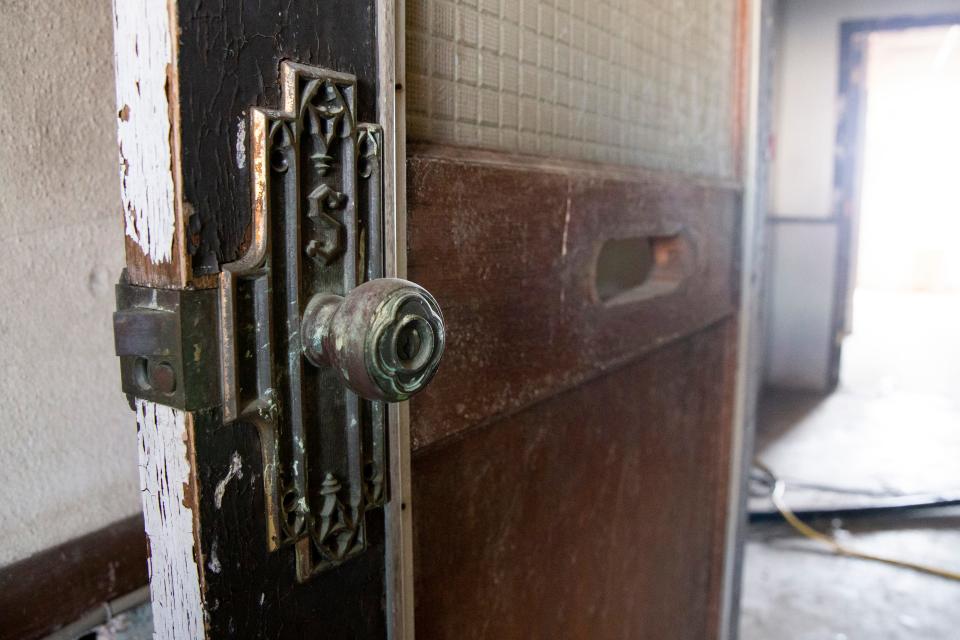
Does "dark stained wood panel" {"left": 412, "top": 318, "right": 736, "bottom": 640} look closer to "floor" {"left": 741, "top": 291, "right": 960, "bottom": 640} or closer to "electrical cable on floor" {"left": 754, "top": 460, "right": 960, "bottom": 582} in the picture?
"floor" {"left": 741, "top": 291, "right": 960, "bottom": 640}

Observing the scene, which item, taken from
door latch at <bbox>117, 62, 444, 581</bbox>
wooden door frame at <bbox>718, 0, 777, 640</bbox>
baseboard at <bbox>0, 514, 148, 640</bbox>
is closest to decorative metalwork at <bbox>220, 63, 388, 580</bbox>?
door latch at <bbox>117, 62, 444, 581</bbox>

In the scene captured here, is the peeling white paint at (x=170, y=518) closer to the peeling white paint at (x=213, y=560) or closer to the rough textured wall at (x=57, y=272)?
the peeling white paint at (x=213, y=560)

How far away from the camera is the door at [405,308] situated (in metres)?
0.39

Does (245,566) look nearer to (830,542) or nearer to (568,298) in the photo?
(568,298)

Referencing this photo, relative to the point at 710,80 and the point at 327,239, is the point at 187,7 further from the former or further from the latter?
the point at 710,80

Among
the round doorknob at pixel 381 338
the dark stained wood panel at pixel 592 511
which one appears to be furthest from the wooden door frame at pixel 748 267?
the round doorknob at pixel 381 338

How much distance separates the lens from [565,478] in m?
0.80

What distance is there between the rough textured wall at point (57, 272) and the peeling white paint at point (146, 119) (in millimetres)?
615

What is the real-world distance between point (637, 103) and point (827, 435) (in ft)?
10.5

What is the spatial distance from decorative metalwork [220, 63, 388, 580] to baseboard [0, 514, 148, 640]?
566 mm

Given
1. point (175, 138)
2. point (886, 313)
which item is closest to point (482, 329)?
point (175, 138)

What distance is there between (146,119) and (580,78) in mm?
501

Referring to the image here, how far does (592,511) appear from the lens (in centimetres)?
87

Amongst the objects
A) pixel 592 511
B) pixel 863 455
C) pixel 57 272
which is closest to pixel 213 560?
pixel 592 511
